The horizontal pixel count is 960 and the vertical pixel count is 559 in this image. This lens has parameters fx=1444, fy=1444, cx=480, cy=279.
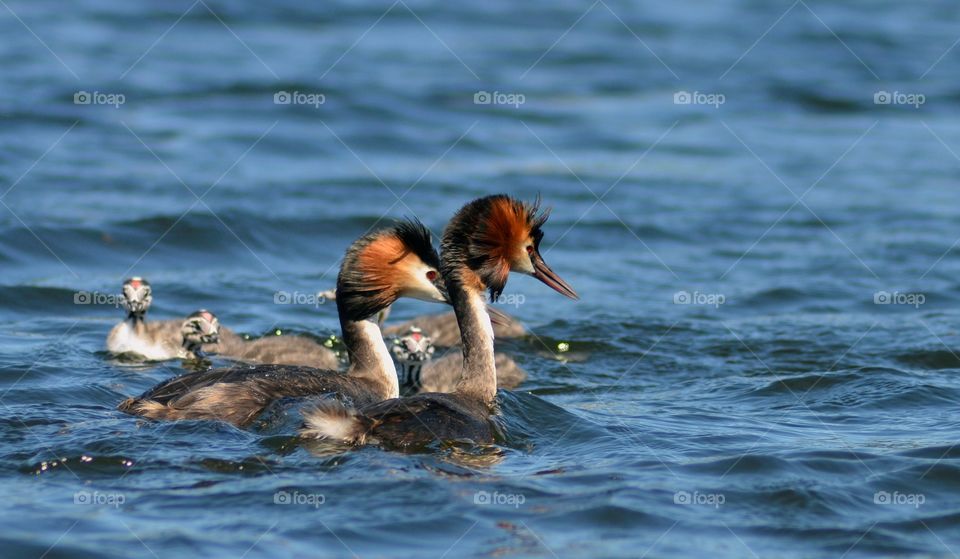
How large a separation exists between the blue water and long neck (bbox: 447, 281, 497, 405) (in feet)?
0.88

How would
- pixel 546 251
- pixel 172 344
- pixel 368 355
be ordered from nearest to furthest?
pixel 368 355
pixel 172 344
pixel 546 251

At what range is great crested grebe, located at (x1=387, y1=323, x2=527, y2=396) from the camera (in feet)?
36.0

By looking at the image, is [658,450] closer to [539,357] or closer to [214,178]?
[539,357]

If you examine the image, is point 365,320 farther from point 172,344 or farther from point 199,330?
point 172,344

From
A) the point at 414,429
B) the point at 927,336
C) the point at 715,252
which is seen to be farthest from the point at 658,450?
the point at 715,252

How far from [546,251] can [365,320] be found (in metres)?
6.27

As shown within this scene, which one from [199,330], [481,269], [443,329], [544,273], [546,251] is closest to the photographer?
[481,269]

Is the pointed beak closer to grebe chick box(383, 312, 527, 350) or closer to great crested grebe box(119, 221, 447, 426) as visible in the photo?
great crested grebe box(119, 221, 447, 426)

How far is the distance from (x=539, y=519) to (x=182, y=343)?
483 centimetres

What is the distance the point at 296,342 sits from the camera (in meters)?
11.5

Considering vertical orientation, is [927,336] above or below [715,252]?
below

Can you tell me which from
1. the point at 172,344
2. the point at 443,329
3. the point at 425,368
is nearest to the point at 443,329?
the point at 443,329

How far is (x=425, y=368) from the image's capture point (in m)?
11.7

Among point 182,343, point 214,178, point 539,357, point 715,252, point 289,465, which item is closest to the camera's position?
point 289,465
